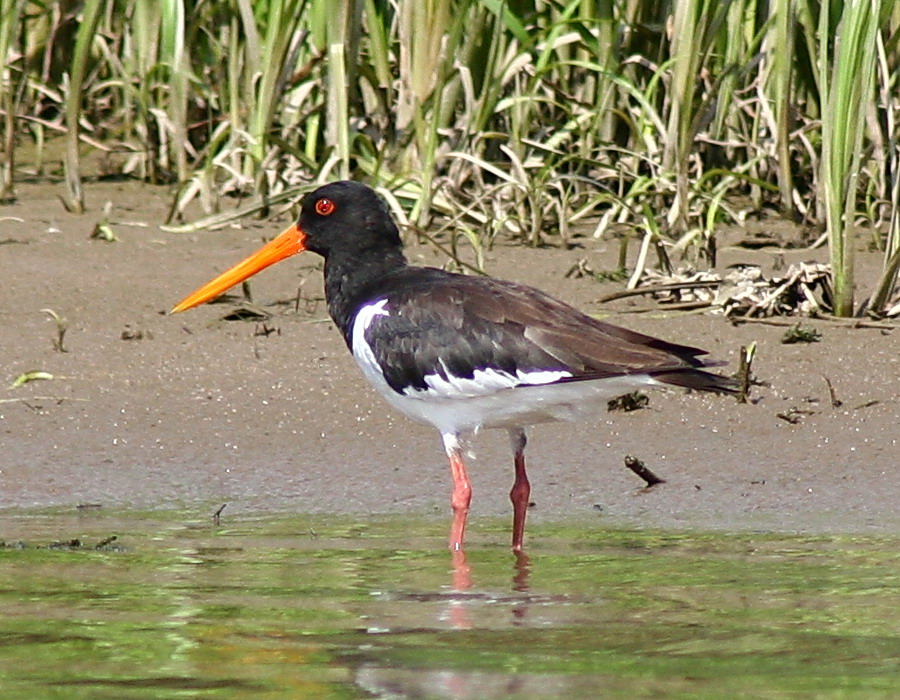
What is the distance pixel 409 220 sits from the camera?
8.05 meters

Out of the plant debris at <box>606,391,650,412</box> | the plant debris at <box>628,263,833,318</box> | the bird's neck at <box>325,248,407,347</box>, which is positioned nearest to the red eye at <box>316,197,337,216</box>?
the bird's neck at <box>325,248,407,347</box>

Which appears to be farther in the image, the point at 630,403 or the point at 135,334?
the point at 135,334

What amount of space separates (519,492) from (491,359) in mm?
424

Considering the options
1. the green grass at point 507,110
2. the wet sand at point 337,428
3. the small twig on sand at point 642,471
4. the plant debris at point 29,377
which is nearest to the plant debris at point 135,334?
the wet sand at point 337,428

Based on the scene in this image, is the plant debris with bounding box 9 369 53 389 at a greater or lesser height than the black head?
lesser

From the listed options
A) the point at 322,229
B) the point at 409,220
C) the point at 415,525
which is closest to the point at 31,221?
the point at 409,220

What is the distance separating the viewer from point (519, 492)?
565 cm

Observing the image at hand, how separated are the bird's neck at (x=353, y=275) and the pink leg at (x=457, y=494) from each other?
57cm

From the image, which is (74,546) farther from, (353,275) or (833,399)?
(833,399)

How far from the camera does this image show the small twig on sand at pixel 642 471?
19.4 ft

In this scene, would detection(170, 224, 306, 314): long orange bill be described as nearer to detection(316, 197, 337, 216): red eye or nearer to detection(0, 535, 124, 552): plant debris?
detection(316, 197, 337, 216): red eye

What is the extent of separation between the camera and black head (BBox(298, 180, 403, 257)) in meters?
6.23

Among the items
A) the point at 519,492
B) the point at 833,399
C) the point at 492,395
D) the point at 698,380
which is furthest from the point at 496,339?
the point at 833,399

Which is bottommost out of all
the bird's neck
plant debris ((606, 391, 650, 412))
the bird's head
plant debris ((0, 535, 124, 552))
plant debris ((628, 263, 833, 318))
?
plant debris ((0, 535, 124, 552))
